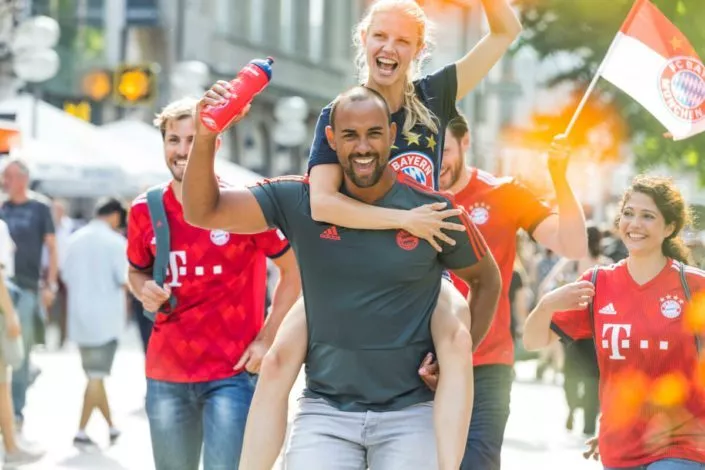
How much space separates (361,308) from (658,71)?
3.15 meters

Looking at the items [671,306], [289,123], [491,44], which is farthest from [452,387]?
[289,123]

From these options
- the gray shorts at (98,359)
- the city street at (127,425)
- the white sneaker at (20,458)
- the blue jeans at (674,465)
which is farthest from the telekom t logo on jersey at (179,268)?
the gray shorts at (98,359)

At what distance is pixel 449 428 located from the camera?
4.81 meters

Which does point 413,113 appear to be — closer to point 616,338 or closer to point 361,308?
point 361,308

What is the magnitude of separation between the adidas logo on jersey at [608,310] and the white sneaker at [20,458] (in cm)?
570

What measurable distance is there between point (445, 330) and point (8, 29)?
26.6 m

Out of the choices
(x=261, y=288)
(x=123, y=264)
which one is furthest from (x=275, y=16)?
(x=261, y=288)

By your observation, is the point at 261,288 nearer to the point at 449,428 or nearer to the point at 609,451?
the point at 609,451

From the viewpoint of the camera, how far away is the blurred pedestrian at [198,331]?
635 centimetres

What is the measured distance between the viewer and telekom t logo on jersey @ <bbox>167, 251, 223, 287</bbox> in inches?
251

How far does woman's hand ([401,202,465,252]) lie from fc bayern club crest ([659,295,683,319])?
1525 mm

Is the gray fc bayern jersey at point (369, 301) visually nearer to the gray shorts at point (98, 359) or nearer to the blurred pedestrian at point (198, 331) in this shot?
the blurred pedestrian at point (198, 331)

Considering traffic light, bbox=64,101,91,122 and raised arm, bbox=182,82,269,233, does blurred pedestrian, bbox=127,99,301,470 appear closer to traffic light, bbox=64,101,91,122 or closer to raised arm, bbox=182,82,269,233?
raised arm, bbox=182,82,269,233

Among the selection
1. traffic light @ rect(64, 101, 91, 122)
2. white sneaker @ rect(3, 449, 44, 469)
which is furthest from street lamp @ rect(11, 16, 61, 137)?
white sneaker @ rect(3, 449, 44, 469)
